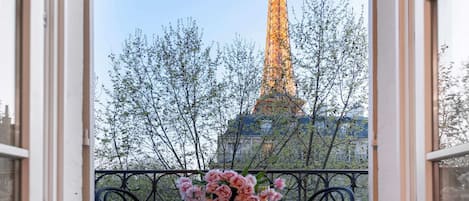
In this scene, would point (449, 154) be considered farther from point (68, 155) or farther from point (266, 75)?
point (266, 75)

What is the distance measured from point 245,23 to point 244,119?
737 mm

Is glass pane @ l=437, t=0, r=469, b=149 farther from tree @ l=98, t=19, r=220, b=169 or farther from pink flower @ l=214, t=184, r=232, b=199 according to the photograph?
tree @ l=98, t=19, r=220, b=169

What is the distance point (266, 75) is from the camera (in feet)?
13.3

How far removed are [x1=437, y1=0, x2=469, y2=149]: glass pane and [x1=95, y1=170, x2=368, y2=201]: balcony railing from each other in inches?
96.0

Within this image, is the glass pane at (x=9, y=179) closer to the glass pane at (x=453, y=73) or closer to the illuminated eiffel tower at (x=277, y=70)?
the glass pane at (x=453, y=73)

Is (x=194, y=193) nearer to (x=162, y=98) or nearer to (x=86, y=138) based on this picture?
(x=86, y=138)

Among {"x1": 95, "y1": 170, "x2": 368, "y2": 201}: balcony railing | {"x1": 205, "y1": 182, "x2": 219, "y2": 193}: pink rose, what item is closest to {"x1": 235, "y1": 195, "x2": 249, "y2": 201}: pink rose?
{"x1": 205, "y1": 182, "x2": 219, "y2": 193}: pink rose

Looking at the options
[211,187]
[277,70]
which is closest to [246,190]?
[211,187]

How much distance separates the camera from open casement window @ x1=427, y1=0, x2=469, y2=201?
111cm

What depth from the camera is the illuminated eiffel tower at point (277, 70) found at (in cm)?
406

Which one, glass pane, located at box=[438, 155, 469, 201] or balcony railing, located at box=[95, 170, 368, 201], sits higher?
glass pane, located at box=[438, 155, 469, 201]

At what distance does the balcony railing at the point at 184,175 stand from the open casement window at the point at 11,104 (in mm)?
2430

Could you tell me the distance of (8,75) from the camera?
4.02 ft

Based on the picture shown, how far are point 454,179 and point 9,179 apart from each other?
1.03 metres
